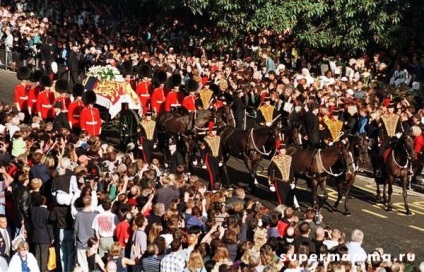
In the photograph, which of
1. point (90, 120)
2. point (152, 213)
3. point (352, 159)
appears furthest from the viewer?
Result: point (90, 120)

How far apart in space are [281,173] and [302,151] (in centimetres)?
105

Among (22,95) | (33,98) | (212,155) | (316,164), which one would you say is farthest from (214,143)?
(22,95)

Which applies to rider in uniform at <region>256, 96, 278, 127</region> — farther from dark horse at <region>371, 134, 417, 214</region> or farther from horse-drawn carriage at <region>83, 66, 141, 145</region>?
dark horse at <region>371, 134, 417, 214</region>

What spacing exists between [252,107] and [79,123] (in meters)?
4.86

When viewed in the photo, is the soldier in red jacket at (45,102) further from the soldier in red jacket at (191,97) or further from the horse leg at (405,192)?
the horse leg at (405,192)

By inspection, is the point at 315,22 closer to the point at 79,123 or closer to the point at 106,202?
the point at 79,123

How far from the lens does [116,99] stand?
81.1 feet

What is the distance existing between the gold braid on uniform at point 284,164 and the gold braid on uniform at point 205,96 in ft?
17.2

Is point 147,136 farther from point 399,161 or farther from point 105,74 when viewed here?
point 399,161

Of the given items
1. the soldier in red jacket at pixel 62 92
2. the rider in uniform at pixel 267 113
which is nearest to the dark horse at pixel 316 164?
the rider in uniform at pixel 267 113

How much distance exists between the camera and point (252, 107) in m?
26.0

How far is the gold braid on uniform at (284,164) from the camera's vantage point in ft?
65.4

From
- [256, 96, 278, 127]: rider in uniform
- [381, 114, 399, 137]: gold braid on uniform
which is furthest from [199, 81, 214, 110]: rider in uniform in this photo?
[381, 114, 399, 137]: gold braid on uniform

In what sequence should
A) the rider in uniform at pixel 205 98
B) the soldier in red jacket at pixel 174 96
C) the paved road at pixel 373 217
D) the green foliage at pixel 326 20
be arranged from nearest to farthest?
1. the paved road at pixel 373 217
2. the rider in uniform at pixel 205 98
3. the soldier in red jacket at pixel 174 96
4. the green foliage at pixel 326 20
